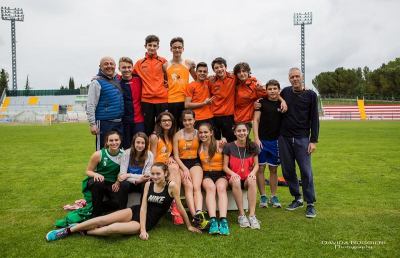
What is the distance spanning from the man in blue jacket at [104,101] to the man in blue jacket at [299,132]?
272 cm

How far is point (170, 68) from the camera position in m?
6.38

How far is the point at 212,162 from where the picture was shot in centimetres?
559

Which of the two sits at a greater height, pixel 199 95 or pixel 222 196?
pixel 199 95

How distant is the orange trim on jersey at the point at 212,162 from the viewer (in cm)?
558

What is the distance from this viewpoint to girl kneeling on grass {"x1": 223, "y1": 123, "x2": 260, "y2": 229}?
5250 mm

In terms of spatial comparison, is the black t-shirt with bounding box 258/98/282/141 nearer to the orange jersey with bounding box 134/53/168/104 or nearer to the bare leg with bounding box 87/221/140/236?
the orange jersey with bounding box 134/53/168/104

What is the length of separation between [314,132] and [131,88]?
10.1 feet

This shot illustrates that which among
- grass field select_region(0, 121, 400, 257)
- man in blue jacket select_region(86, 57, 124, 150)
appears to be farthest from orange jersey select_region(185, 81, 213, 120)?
grass field select_region(0, 121, 400, 257)

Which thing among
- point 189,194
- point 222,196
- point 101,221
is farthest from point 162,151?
point 101,221

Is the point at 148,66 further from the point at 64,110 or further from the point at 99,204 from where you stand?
the point at 64,110

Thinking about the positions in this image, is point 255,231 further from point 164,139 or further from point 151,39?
point 151,39

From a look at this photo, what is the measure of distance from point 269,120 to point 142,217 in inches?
105

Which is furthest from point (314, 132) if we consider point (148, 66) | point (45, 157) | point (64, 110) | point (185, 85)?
point (64, 110)

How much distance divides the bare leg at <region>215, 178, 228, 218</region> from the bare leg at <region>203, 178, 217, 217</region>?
7cm
